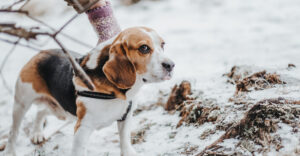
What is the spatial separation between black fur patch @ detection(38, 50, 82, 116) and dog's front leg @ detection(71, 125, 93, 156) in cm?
29

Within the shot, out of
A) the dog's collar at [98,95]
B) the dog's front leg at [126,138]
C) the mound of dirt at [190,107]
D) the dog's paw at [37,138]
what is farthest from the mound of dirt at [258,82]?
the dog's paw at [37,138]

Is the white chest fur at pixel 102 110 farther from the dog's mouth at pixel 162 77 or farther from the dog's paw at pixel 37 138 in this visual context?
the dog's paw at pixel 37 138

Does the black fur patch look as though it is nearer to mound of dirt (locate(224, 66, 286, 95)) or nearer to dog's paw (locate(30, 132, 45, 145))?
dog's paw (locate(30, 132, 45, 145))

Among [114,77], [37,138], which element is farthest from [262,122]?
[37,138]

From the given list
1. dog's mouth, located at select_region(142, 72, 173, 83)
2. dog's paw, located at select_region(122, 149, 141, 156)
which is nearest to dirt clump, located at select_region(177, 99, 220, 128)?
dog's paw, located at select_region(122, 149, 141, 156)

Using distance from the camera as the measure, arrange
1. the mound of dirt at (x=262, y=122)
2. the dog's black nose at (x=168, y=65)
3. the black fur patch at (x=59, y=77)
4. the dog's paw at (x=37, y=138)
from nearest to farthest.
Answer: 1. the mound of dirt at (x=262, y=122)
2. the dog's black nose at (x=168, y=65)
3. the black fur patch at (x=59, y=77)
4. the dog's paw at (x=37, y=138)

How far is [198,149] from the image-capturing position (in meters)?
2.37

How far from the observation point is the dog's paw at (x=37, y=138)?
339 cm

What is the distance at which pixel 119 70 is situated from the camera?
227 cm

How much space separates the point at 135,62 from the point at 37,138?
1764 millimetres

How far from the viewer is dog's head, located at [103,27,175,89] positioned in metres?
2.26

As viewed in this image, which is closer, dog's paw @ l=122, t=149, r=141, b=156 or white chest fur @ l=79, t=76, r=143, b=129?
white chest fur @ l=79, t=76, r=143, b=129

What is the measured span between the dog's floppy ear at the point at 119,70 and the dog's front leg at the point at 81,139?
0.43m

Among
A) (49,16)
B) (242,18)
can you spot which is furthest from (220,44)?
(49,16)
